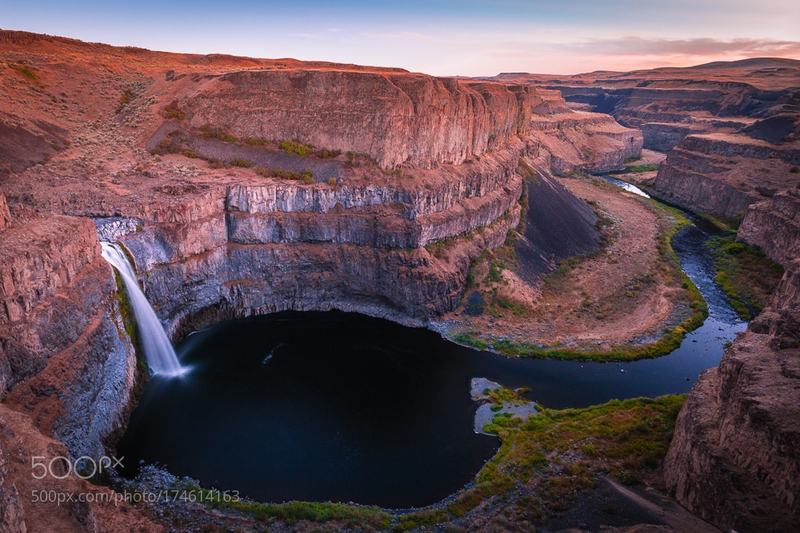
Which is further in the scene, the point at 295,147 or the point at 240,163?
the point at 295,147

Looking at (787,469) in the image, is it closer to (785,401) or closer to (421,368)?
(785,401)

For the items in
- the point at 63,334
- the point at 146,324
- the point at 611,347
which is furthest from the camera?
the point at 611,347

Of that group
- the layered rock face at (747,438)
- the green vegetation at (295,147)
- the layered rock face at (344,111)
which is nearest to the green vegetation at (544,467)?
the layered rock face at (747,438)

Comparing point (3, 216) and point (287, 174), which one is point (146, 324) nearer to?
point (3, 216)

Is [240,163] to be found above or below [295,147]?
below

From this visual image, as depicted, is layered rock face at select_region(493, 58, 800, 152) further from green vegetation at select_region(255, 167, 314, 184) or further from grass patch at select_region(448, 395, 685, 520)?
grass patch at select_region(448, 395, 685, 520)

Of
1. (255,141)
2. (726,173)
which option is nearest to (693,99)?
(726,173)

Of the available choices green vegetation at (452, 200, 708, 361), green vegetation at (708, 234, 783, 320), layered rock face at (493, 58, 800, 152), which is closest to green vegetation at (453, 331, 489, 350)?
green vegetation at (452, 200, 708, 361)
